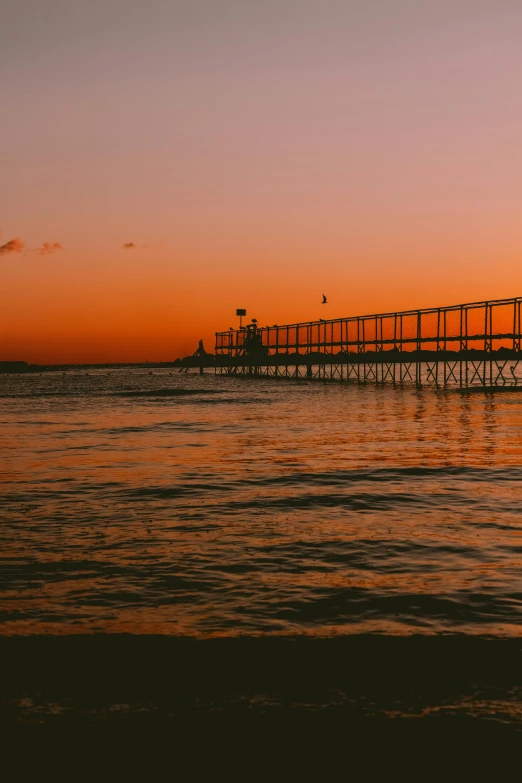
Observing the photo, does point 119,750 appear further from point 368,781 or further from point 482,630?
point 482,630

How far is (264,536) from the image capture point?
26.0 ft

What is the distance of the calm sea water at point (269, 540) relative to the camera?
5234 millimetres

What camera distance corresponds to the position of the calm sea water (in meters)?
5.23

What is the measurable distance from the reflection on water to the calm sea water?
25 millimetres

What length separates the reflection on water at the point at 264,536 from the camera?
212 inches

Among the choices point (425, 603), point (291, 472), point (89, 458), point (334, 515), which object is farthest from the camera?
point (89, 458)

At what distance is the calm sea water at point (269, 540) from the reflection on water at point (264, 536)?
25 mm

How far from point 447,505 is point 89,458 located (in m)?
7.57

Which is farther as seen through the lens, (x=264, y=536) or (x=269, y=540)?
(x=264, y=536)

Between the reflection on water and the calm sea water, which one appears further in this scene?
the reflection on water

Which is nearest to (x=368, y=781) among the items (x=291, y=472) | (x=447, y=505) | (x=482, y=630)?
(x=482, y=630)

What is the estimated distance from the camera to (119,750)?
3561 millimetres

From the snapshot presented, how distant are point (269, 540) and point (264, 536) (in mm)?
201

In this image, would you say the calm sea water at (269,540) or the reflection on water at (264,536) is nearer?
the calm sea water at (269,540)
